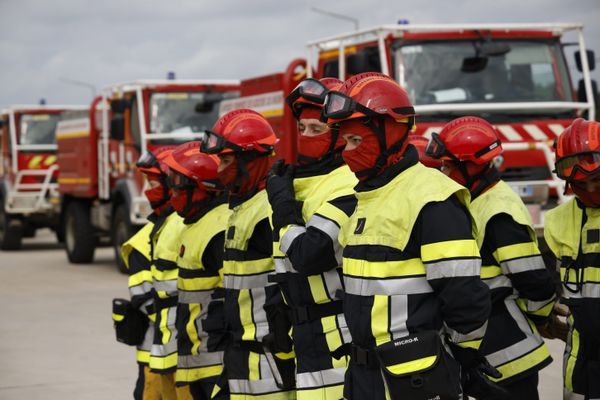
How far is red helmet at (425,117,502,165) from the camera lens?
5441 mm

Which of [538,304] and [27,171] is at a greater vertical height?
[538,304]

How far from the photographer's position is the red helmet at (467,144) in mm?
5441

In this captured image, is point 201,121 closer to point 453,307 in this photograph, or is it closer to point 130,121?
point 130,121

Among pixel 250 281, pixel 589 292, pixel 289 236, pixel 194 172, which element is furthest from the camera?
pixel 194 172

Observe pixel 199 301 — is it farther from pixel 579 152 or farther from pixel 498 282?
pixel 579 152

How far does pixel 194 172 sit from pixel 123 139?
1163 cm

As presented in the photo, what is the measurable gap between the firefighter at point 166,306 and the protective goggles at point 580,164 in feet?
6.91

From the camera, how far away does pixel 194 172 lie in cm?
591

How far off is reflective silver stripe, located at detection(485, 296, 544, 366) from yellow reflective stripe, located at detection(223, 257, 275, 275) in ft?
3.48

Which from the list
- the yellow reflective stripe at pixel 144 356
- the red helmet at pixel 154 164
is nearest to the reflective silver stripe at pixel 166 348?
the yellow reflective stripe at pixel 144 356

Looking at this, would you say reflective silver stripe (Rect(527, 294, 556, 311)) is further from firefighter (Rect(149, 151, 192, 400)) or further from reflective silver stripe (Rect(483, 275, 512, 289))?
firefighter (Rect(149, 151, 192, 400))

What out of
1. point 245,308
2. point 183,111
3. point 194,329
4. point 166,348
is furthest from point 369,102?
point 183,111

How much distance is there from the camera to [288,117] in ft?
41.7

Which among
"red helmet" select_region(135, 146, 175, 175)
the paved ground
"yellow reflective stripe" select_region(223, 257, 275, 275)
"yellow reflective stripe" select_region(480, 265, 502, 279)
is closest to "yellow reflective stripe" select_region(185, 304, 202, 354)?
"yellow reflective stripe" select_region(223, 257, 275, 275)
